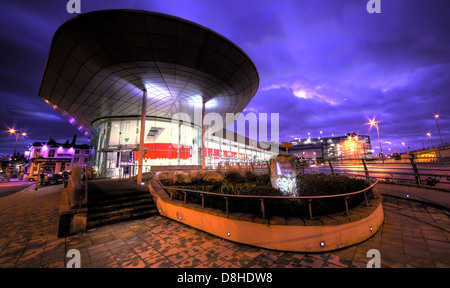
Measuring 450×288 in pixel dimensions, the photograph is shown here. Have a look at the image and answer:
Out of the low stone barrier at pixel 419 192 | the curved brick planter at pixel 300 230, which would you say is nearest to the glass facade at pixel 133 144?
the low stone barrier at pixel 419 192

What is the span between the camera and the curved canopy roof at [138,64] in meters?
8.54

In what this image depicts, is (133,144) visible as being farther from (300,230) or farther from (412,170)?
(412,170)

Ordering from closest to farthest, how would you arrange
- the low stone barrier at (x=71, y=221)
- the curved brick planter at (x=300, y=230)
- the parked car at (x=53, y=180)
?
1. the curved brick planter at (x=300, y=230)
2. the low stone barrier at (x=71, y=221)
3. the parked car at (x=53, y=180)

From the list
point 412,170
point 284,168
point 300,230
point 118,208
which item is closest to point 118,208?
point 118,208

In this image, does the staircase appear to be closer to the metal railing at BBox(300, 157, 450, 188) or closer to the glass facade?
the metal railing at BBox(300, 157, 450, 188)

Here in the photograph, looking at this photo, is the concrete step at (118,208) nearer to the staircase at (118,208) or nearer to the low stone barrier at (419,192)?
the staircase at (118,208)

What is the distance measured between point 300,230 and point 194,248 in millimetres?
2330

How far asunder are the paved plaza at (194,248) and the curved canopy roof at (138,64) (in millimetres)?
9349

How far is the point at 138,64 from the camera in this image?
1126 cm
